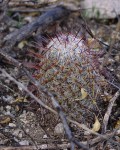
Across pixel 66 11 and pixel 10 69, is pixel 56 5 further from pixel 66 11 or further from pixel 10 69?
pixel 10 69

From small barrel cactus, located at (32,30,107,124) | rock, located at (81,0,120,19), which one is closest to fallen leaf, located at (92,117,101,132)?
small barrel cactus, located at (32,30,107,124)

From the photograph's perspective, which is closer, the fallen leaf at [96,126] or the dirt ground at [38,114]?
the dirt ground at [38,114]

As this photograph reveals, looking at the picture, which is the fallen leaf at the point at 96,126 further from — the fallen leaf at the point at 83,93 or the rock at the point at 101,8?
the rock at the point at 101,8

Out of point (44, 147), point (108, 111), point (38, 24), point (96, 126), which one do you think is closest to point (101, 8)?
point (38, 24)

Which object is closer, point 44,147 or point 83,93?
point 44,147

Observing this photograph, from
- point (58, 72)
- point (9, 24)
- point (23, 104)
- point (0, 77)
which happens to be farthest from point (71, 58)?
point (9, 24)

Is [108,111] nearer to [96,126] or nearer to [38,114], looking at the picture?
[96,126]

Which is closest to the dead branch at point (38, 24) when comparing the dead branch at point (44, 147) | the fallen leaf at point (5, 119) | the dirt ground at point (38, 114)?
the dirt ground at point (38, 114)
